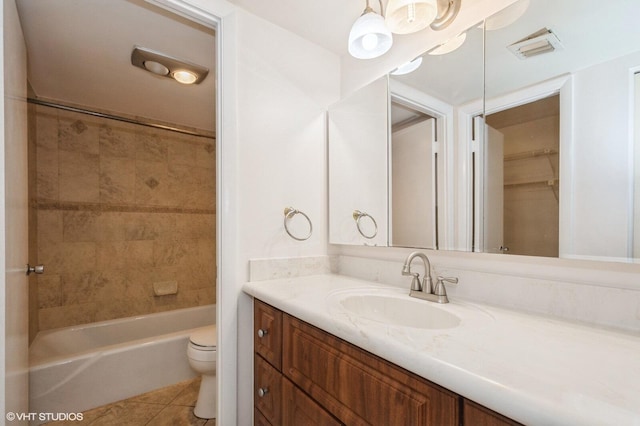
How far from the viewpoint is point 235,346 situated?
4.26 feet

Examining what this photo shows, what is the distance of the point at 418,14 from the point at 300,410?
1521 millimetres

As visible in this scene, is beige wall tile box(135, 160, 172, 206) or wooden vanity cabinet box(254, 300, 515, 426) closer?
wooden vanity cabinet box(254, 300, 515, 426)

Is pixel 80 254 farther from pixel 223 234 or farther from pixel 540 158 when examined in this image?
pixel 540 158

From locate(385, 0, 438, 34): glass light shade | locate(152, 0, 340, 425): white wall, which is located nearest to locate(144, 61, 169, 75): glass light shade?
locate(152, 0, 340, 425): white wall

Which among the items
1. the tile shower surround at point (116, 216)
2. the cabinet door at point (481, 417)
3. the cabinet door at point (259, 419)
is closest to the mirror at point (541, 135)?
the cabinet door at point (481, 417)

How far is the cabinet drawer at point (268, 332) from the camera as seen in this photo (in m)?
1.07

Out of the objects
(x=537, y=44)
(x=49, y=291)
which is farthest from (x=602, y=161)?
(x=49, y=291)

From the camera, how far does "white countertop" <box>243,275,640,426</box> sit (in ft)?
1.35

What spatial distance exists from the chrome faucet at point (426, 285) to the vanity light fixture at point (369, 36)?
92 centimetres

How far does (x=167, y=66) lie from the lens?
1.71 metres

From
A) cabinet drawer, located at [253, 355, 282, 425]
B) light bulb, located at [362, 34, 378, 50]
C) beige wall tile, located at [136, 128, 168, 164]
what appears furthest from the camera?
beige wall tile, located at [136, 128, 168, 164]

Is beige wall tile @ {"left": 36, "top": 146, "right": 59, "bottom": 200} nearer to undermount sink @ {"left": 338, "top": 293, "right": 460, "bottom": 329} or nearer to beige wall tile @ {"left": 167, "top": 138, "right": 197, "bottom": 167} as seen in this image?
beige wall tile @ {"left": 167, "top": 138, "right": 197, "bottom": 167}

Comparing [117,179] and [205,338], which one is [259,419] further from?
[117,179]

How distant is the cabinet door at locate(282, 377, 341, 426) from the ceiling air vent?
1310mm
